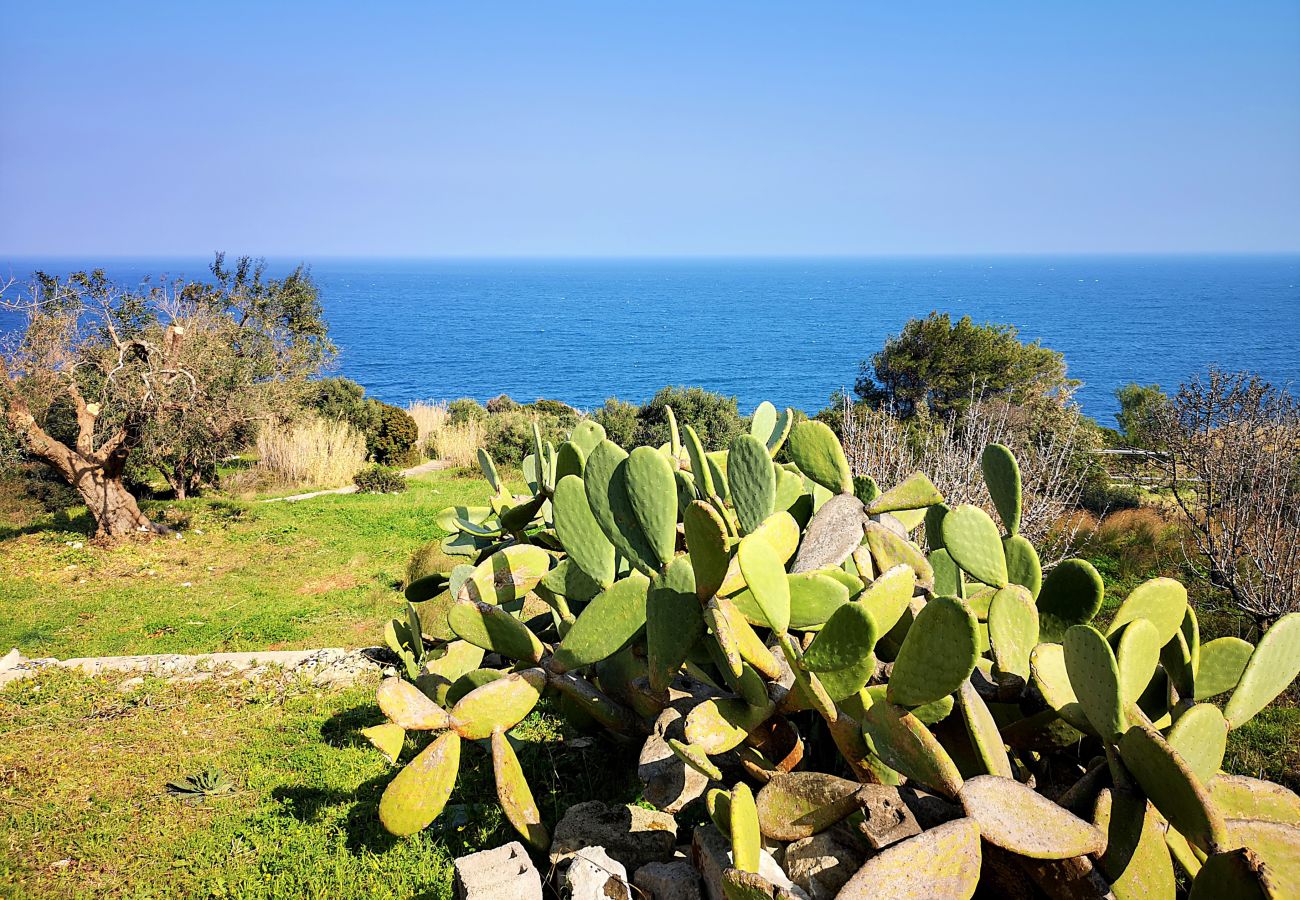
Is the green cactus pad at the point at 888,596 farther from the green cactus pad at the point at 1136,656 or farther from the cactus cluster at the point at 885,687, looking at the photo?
the green cactus pad at the point at 1136,656

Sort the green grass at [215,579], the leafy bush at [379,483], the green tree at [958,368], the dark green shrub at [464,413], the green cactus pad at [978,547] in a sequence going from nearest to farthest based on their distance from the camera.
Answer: the green cactus pad at [978,547], the green grass at [215,579], the leafy bush at [379,483], the green tree at [958,368], the dark green shrub at [464,413]

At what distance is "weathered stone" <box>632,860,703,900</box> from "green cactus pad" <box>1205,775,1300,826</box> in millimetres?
1210

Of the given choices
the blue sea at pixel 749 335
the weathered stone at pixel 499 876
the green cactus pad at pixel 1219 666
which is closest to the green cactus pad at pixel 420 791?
the weathered stone at pixel 499 876

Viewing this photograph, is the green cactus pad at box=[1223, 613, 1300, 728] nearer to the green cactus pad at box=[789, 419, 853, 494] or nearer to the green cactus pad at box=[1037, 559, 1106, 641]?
the green cactus pad at box=[1037, 559, 1106, 641]

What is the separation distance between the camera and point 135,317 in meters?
12.4

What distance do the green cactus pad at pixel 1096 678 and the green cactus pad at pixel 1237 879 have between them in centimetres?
24

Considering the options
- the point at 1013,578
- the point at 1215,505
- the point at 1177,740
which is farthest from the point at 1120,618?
the point at 1215,505

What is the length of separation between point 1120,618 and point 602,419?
12470mm

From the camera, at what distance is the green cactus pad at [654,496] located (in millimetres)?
2016

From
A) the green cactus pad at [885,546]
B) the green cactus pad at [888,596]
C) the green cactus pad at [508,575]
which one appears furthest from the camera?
the green cactus pad at [508,575]

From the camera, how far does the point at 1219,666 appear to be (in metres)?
1.98

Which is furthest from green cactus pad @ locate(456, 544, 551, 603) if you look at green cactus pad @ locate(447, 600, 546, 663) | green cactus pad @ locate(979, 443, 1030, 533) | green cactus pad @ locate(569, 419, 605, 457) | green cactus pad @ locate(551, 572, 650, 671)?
green cactus pad @ locate(979, 443, 1030, 533)

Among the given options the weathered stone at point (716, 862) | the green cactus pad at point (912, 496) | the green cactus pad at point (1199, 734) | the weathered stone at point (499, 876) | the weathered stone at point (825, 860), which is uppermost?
the green cactus pad at point (912, 496)

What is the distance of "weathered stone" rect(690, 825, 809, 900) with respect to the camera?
1786mm
